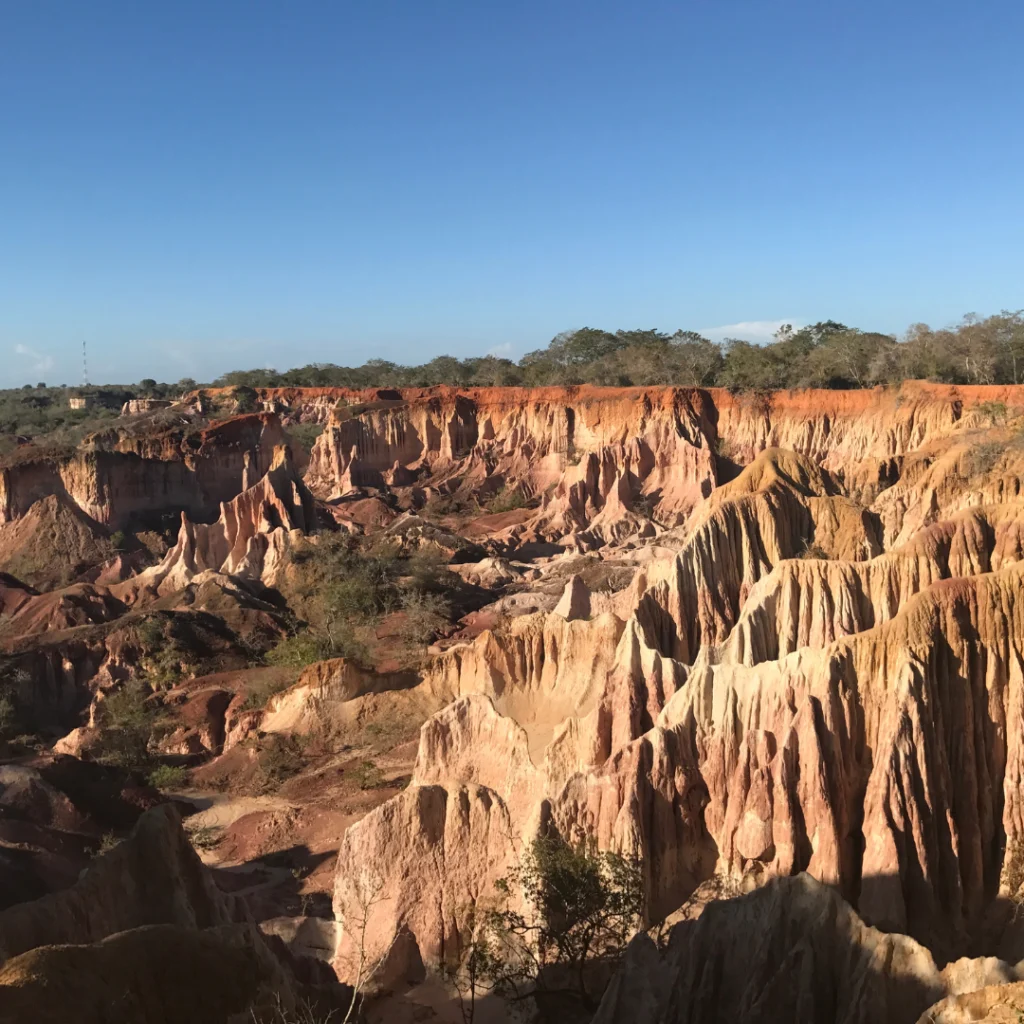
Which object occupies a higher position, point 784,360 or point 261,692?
point 784,360

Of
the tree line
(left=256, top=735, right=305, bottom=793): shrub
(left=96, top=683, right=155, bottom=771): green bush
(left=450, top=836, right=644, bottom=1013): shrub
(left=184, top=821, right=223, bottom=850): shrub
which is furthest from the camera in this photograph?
the tree line

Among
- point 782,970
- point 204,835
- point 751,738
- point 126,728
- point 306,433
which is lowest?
point 204,835

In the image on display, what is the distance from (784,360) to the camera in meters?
59.1

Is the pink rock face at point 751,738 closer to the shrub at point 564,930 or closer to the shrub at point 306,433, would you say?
the shrub at point 564,930

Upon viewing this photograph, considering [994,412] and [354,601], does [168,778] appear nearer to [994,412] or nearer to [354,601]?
[354,601]

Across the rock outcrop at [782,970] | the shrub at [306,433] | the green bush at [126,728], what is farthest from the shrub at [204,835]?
the shrub at [306,433]

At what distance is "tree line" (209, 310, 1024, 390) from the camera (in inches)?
2048

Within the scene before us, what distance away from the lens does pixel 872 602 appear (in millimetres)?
16031

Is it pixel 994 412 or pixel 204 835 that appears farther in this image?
pixel 994 412

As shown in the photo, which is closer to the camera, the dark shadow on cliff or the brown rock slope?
the brown rock slope

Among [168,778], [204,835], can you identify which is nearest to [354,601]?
[168,778]

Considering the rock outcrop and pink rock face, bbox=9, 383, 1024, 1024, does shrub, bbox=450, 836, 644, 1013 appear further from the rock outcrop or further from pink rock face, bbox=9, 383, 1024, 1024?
the rock outcrop

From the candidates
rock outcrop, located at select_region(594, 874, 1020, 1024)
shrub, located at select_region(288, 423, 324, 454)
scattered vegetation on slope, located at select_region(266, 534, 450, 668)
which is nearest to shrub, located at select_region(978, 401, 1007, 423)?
scattered vegetation on slope, located at select_region(266, 534, 450, 668)

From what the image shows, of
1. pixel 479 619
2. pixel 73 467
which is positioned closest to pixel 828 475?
pixel 479 619
